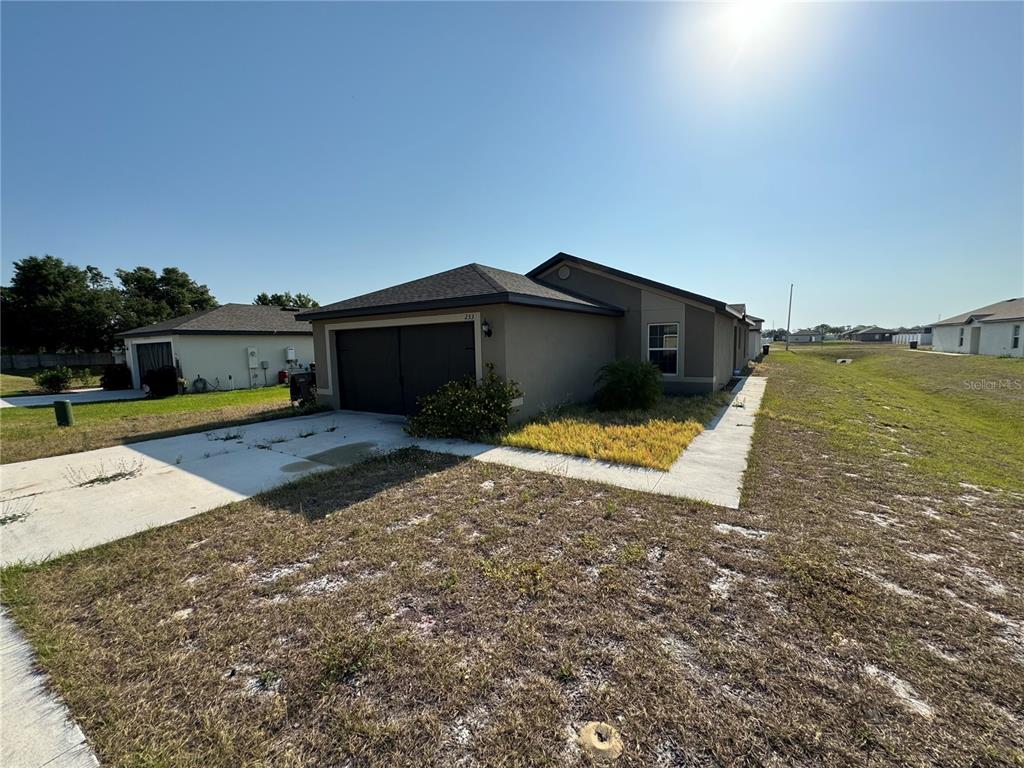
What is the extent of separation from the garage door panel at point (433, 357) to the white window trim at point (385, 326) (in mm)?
139

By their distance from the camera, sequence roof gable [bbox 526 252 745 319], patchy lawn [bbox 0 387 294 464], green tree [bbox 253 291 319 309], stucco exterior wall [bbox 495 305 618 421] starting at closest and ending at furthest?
patchy lawn [bbox 0 387 294 464] → stucco exterior wall [bbox 495 305 618 421] → roof gable [bbox 526 252 745 319] → green tree [bbox 253 291 319 309]

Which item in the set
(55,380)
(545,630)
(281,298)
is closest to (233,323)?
(55,380)

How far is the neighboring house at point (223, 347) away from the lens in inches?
645

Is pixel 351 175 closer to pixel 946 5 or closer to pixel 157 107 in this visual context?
pixel 157 107

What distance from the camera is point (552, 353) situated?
9.66 metres

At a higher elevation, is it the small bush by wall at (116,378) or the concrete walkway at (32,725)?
the small bush by wall at (116,378)

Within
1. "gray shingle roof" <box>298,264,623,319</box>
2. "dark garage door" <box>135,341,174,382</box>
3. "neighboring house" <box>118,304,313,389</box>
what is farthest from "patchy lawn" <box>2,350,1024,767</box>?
"dark garage door" <box>135,341,174,382</box>

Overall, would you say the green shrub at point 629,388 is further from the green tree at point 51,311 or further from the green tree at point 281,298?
the green tree at point 281,298

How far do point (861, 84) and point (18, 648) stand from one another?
567 inches

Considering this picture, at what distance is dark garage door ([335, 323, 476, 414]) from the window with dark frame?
645 cm

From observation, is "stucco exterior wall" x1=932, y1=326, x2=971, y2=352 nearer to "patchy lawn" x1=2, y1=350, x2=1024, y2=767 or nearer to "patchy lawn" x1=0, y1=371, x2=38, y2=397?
"patchy lawn" x1=2, y1=350, x2=1024, y2=767

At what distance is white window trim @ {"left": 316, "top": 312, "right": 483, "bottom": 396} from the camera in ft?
27.5

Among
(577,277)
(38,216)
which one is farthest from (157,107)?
(38,216)

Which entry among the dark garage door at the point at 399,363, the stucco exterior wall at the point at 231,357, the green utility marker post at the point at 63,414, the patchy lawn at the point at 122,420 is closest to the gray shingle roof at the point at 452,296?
the dark garage door at the point at 399,363
